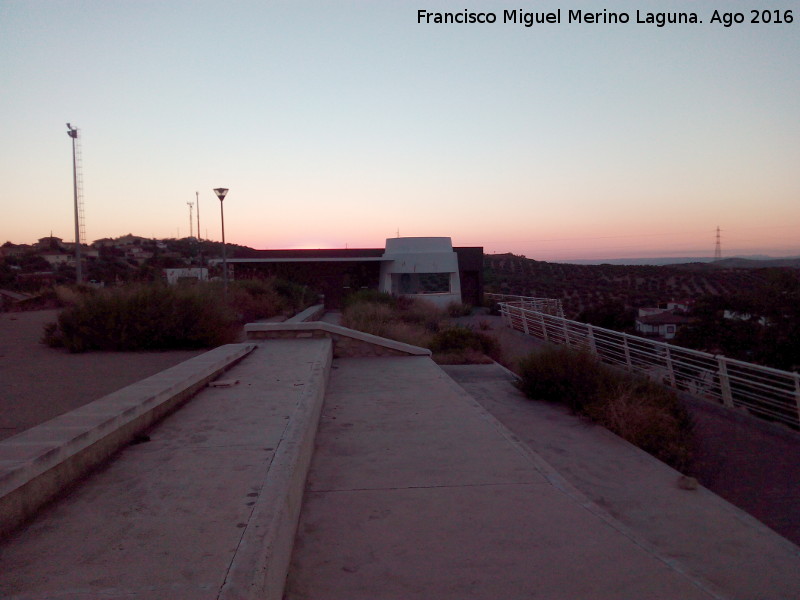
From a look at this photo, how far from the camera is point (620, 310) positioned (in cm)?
3084

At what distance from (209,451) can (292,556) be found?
137 cm

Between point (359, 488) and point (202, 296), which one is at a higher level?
point (202, 296)

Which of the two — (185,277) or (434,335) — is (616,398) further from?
(185,277)

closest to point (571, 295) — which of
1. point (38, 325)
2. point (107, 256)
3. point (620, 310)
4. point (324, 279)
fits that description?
point (620, 310)

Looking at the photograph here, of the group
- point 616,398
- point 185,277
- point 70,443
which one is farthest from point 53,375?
point 185,277

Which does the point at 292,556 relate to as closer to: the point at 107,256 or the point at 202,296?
the point at 202,296

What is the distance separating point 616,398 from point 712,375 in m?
3.18

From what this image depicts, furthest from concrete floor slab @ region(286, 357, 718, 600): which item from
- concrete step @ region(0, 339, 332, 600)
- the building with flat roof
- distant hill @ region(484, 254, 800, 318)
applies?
distant hill @ region(484, 254, 800, 318)

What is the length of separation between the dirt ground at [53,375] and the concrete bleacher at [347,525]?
114 cm

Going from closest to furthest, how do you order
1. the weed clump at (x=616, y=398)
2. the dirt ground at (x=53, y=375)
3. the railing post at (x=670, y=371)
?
the dirt ground at (x=53, y=375)
the weed clump at (x=616, y=398)
the railing post at (x=670, y=371)

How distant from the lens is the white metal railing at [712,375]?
33.4 ft

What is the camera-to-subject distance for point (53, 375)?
8.73 meters

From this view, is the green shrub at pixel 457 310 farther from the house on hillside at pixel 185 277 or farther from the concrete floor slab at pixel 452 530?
the concrete floor slab at pixel 452 530

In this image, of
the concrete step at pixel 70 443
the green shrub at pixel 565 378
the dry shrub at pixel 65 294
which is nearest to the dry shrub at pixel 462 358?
the green shrub at pixel 565 378
